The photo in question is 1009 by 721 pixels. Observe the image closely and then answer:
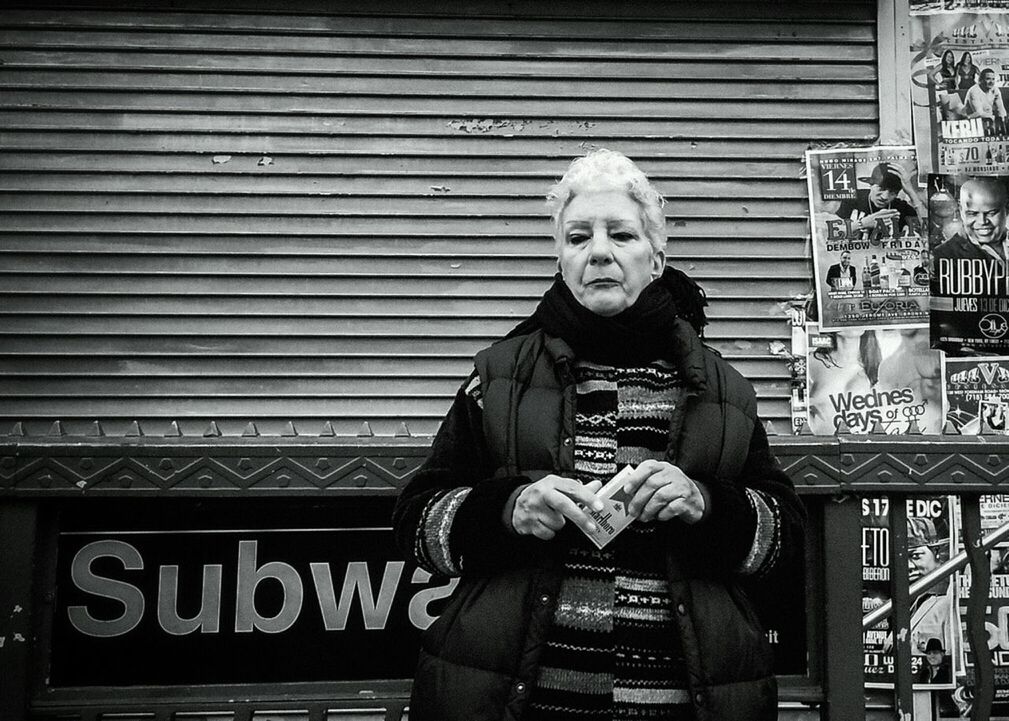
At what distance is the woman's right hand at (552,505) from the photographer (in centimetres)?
167

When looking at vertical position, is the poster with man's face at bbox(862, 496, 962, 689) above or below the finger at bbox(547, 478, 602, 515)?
below

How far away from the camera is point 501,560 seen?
6.04 feet

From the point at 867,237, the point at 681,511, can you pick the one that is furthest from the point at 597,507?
the point at 867,237

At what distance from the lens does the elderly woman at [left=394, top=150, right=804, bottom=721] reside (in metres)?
1.74

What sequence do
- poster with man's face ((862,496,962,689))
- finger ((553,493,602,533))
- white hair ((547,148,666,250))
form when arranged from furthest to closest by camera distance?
poster with man's face ((862,496,962,689))
white hair ((547,148,666,250))
finger ((553,493,602,533))

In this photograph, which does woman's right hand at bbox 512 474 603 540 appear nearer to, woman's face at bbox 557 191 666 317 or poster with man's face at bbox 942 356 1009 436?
woman's face at bbox 557 191 666 317

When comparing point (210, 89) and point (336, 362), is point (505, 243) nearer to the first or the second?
point (336, 362)

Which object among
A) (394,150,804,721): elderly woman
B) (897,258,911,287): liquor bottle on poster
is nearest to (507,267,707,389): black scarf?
(394,150,804,721): elderly woman

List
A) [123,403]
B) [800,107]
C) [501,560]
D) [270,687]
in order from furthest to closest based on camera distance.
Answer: [800,107] < [123,403] < [270,687] < [501,560]

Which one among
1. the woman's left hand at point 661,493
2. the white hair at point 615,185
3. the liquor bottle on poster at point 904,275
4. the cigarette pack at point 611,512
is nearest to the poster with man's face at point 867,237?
the liquor bottle on poster at point 904,275

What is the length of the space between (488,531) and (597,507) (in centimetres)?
25

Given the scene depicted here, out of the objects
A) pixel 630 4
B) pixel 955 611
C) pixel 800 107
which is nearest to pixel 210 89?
pixel 630 4

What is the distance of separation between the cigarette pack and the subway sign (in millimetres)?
623

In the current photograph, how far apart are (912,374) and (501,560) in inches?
147
